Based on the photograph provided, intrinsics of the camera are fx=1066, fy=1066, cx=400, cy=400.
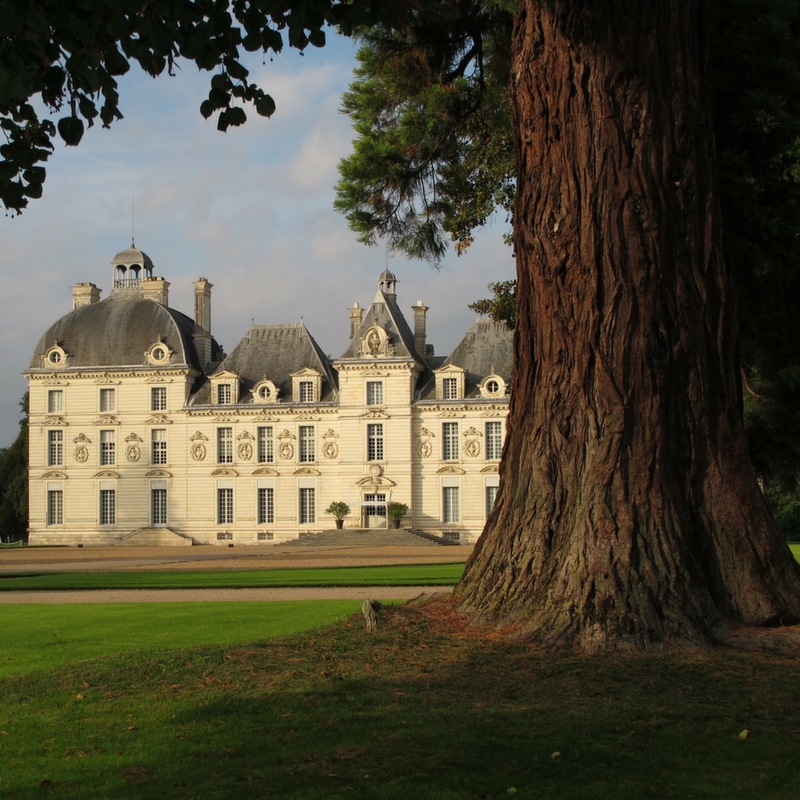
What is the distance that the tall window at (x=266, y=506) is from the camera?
50531mm

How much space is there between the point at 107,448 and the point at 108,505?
2782 mm

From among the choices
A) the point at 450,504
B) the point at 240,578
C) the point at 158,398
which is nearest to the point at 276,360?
the point at 158,398

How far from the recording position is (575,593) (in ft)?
25.3

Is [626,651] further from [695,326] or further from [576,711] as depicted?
[695,326]

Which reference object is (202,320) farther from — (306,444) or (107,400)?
(306,444)

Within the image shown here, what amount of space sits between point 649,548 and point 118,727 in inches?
A: 152

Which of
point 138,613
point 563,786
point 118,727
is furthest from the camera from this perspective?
point 138,613

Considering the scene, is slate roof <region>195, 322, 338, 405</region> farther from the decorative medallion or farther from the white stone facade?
the decorative medallion

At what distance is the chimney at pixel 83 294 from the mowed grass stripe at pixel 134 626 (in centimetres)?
4205

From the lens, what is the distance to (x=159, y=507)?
51.6m

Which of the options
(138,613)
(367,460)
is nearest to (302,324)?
(367,460)

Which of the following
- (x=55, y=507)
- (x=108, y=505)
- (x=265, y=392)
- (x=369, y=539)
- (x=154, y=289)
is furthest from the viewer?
(x=154, y=289)

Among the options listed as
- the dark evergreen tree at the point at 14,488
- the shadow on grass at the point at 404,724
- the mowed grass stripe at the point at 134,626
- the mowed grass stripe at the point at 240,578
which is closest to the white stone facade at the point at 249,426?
the dark evergreen tree at the point at 14,488

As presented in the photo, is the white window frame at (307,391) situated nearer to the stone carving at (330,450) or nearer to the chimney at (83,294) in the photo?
the stone carving at (330,450)
